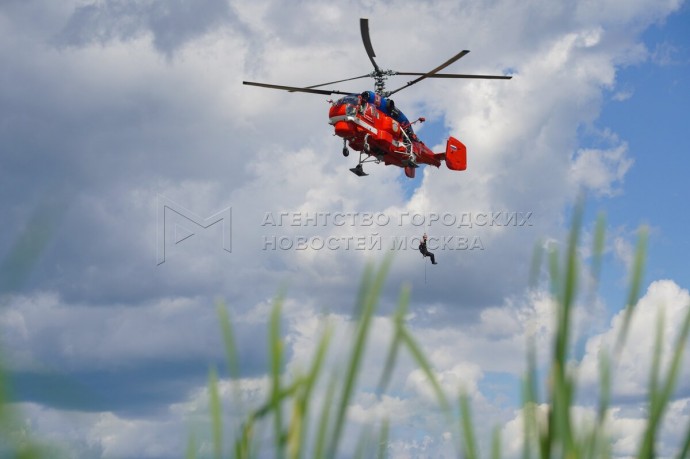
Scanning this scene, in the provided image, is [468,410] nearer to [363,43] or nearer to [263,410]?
[263,410]

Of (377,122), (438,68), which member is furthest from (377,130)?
(438,68)

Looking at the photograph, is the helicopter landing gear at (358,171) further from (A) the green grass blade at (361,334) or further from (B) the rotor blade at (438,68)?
(A) the green grass blade at (361,334)

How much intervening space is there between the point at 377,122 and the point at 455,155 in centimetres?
769

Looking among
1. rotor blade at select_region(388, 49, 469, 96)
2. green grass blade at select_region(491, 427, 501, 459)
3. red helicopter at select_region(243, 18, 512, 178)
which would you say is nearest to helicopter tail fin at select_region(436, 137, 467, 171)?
red helicopter at select_region(243, 18, 512, 178)

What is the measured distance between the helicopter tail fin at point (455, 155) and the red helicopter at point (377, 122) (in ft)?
5.02

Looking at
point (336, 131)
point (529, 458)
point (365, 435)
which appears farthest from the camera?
point (336, 131)

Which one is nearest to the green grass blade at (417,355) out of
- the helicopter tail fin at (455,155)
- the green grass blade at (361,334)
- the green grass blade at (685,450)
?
the green grass blade at (361,334)

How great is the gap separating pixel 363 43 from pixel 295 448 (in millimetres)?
36315

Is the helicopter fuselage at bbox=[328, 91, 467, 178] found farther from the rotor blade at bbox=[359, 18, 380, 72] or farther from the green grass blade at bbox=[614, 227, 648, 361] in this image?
the green grass blade at bbox=[614, 227, 648, 361]

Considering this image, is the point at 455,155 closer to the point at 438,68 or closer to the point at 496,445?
the point at 438,68

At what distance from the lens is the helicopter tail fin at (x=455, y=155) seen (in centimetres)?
4109

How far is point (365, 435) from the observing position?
5.07 feet

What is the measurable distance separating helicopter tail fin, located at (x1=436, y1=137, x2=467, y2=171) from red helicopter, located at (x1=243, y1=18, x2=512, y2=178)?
60.2 inches

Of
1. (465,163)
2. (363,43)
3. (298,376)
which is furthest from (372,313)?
(465,163)
